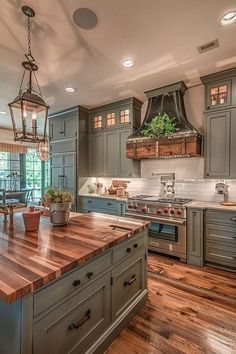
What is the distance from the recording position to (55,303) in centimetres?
114

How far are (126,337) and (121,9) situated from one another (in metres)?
2.95

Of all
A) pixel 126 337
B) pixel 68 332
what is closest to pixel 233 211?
pixel 126 337

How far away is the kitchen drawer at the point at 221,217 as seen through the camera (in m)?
2.80

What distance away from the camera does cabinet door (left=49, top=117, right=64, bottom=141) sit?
4.97 m

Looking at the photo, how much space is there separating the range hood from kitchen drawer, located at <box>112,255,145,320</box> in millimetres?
2019

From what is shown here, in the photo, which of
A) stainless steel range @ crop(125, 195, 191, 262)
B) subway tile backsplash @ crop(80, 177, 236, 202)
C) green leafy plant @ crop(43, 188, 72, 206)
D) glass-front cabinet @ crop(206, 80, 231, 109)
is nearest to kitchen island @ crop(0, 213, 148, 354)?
green leafy plant @ crop(43, 188, 72, 206)

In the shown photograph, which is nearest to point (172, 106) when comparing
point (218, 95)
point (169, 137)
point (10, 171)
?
point (169, 137)

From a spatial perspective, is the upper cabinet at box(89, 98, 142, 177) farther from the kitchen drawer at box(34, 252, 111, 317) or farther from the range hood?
the kitchen drawer at box(34, 252, 111, 317)

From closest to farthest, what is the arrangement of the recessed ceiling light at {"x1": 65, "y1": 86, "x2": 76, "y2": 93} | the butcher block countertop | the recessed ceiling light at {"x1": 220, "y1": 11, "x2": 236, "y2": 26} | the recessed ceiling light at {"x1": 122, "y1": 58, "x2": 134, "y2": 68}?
the butcher block countertop
the recessed ceiling light at {"x1": 220, "y1": 11, "x2": 236, "y2": 26}
the recessed ceiling light at {"x1": 122, "y1": 58, "x2": 134, "y2": 68}
the recessed ceiling light at {"x1": 65, "y1": 86, "x2": 76, "y2": 93}

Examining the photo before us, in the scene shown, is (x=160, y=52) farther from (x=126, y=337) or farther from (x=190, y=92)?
(x=126, y=337)

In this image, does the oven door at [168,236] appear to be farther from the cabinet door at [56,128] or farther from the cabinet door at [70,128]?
the cabinet door at [56,128]

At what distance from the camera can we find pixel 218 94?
3.20 metres

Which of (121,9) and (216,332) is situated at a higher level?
(121,9)

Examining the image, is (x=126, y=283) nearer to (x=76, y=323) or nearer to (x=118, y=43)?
(x=76, y=323)
